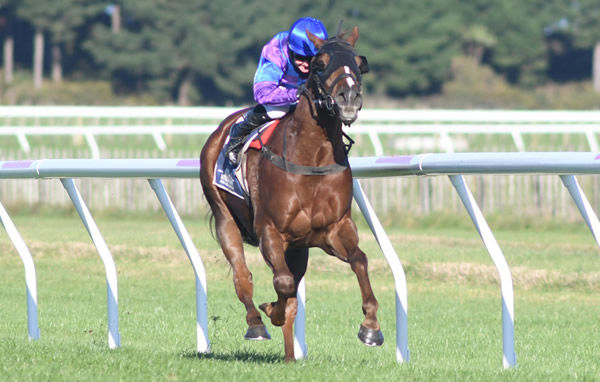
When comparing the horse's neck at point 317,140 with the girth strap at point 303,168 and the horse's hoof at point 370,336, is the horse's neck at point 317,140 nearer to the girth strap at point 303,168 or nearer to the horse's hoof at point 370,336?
the girth strap at point 303,168

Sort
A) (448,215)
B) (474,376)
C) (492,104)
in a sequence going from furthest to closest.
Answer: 1. (492,104)
2. (448,215)
3. (474,376)

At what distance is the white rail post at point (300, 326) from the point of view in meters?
5.73

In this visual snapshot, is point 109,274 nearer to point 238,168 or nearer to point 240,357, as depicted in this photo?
point 240,357

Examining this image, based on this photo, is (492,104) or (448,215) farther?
(492,104)

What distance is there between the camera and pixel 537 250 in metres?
12.0

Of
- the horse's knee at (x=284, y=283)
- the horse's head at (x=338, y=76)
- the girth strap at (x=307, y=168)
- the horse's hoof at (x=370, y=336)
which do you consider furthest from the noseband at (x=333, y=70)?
the horse's hoof at (x=370, y=336)

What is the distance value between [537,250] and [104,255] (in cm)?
666

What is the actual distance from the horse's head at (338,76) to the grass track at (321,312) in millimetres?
1054

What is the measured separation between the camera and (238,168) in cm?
556

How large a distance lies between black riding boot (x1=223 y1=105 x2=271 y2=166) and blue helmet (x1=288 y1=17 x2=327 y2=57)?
373 millimetres

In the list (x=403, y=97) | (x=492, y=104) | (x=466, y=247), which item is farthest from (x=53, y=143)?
(x=403, y=97)

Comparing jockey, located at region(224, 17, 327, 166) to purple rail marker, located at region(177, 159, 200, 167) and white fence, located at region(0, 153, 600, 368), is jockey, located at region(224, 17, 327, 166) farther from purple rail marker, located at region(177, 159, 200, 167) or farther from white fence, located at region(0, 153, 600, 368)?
white fence, located at region(0, 153, 600, 368)

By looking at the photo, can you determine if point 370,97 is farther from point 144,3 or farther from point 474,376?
point 474,376

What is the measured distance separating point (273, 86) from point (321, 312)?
10.2 feet
